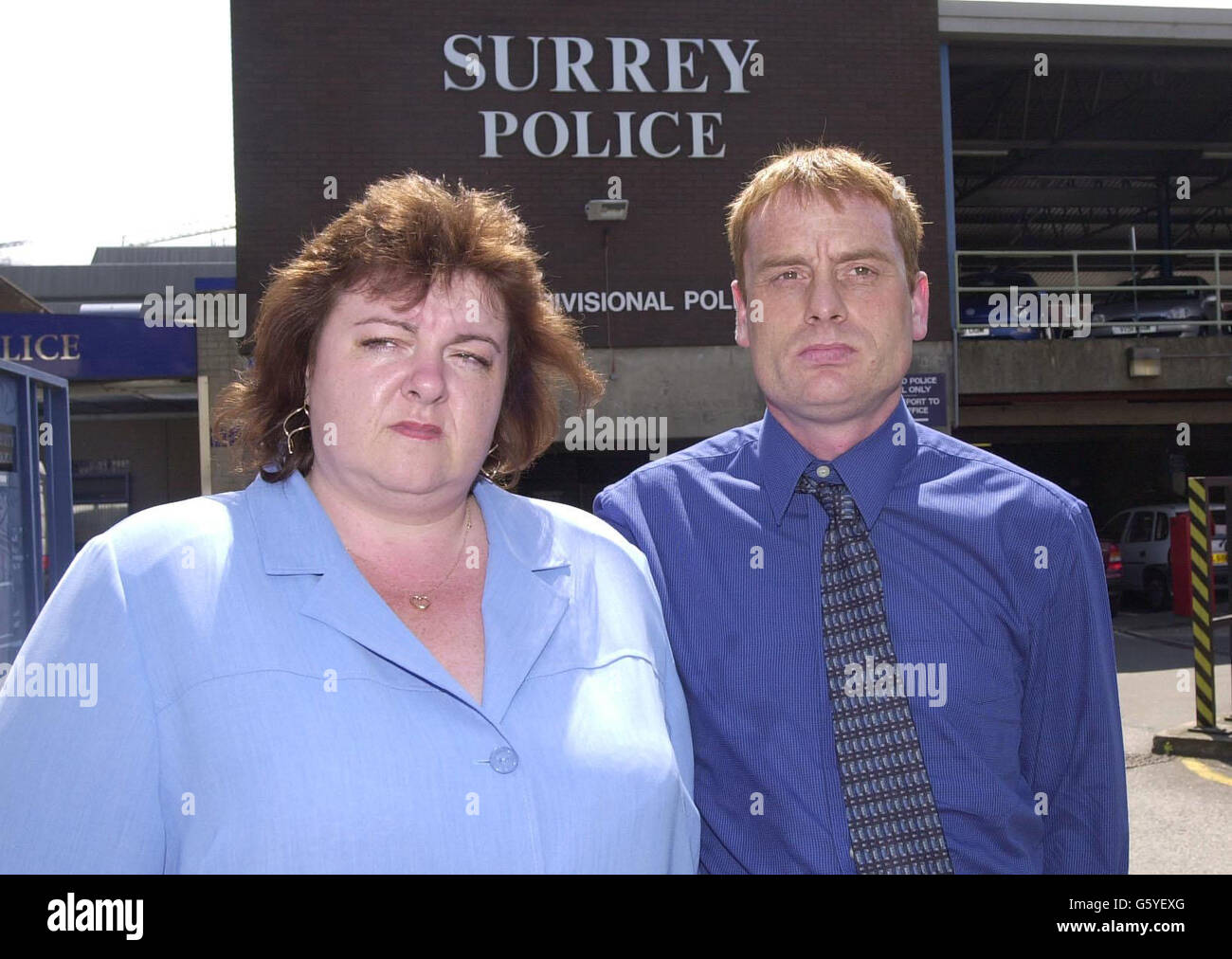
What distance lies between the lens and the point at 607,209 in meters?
15.2

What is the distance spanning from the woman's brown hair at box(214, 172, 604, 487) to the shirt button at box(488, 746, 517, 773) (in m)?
0.68

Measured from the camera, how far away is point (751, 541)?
2389 millimetres

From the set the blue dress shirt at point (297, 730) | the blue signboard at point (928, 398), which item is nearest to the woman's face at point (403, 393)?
the blue dress shirt at point (297, 730)

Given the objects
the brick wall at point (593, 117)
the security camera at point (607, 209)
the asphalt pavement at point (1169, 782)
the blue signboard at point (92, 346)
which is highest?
the brick wall at point (593, 117)

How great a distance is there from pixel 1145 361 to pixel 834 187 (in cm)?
1525

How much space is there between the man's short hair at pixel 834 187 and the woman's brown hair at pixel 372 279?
52 cm

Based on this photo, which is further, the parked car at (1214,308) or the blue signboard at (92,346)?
the parked car at (1214,308)

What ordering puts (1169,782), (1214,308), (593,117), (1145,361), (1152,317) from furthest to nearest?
(1214,308) → (1152,317) → (1145,361) → (593,117) → (1169,782)

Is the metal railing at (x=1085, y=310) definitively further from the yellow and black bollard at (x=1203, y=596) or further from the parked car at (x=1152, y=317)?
the yellow and black bollard at (x=1203, y=596)

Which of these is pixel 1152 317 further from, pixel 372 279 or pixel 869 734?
pixel 372 279

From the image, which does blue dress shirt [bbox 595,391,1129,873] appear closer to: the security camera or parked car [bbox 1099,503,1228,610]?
the security camera

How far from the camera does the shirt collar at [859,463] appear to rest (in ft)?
7.88

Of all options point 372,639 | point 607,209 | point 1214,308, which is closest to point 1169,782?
point 372,639

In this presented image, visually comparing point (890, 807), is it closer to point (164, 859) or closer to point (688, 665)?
point (688, 665)
